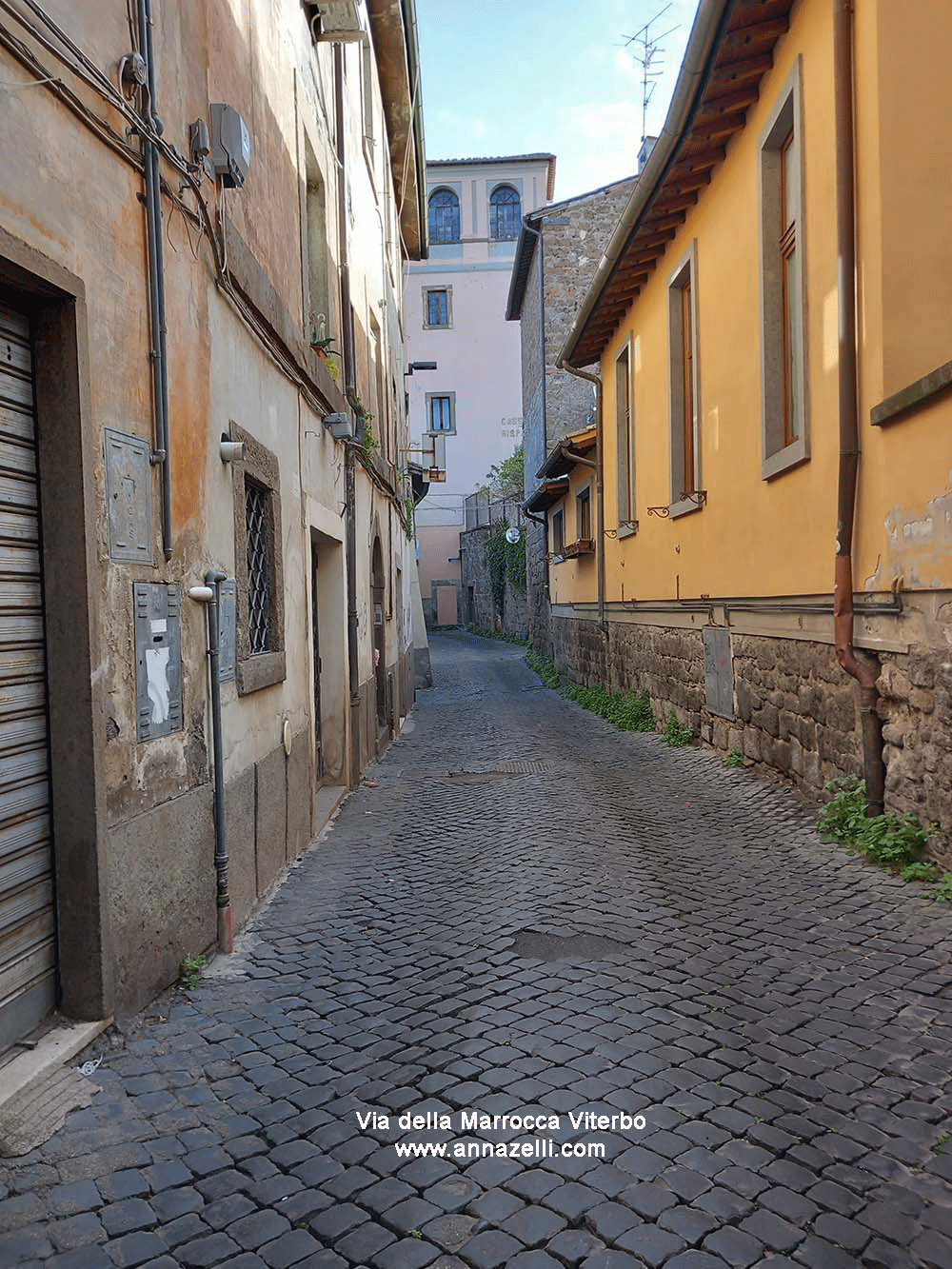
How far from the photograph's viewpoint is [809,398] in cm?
623

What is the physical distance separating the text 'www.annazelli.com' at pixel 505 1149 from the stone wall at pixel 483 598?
1089 inches

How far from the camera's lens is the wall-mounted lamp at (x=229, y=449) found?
14.8ft

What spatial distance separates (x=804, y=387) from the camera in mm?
6305

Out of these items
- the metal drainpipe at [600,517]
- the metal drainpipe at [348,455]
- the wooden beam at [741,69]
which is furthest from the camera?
the metal drainpipe at [600,517]

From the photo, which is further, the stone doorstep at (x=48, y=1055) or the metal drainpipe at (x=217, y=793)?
the metal drainpipe at (x=217, y=793)

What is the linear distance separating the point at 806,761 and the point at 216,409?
4.44 meters

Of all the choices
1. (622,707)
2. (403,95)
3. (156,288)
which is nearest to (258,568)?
(156,288)

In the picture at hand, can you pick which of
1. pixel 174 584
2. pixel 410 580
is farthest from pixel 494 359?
pixel 174 584

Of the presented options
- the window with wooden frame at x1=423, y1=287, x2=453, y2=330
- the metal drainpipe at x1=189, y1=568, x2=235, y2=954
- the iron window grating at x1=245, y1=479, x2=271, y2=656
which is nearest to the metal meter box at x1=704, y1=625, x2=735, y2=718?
the iron window grating at x1=245, y1=479, x2=271, y2=656

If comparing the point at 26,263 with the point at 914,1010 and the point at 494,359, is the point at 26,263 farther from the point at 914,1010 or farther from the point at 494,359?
the point at 494,359

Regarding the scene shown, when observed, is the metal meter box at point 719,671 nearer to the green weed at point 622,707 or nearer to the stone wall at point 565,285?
the green weed at point 622,707

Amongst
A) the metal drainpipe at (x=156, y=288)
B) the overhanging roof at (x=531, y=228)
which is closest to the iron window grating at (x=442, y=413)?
the overhanging roof at (x=531, y=228)

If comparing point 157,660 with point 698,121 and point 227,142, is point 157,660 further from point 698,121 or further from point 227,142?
point 698,121

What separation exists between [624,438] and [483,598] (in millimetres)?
24343
